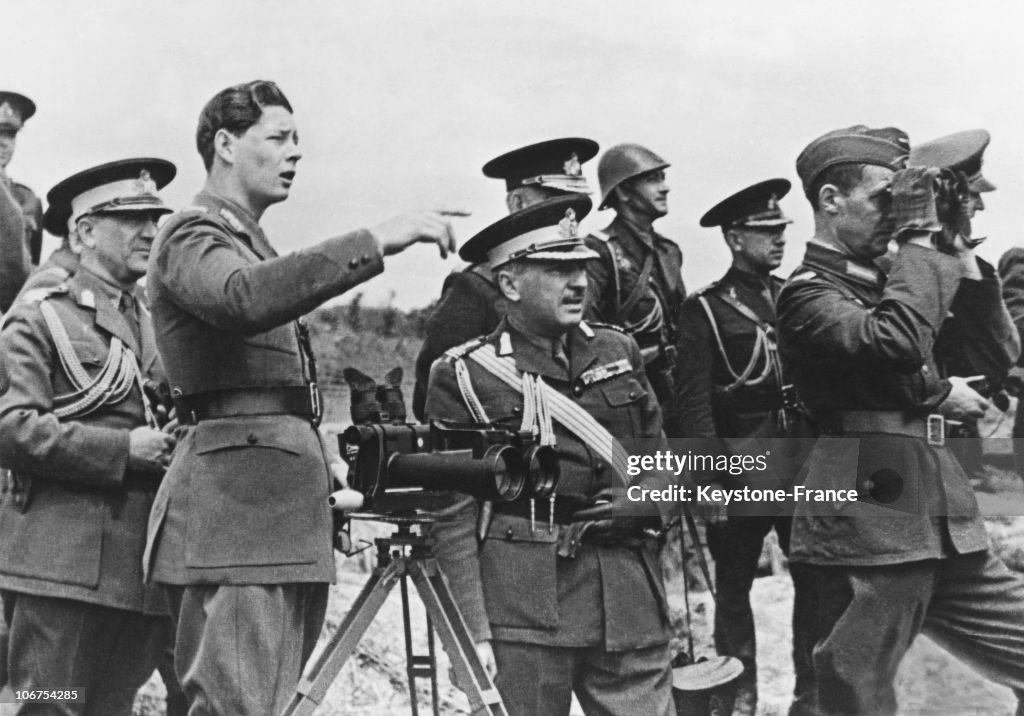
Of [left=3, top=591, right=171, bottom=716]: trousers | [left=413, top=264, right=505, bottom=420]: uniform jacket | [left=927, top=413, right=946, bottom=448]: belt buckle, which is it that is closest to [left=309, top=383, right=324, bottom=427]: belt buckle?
[left=3, top=591, right=171, bottom=716]: trousers

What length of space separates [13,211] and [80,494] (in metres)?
1.42

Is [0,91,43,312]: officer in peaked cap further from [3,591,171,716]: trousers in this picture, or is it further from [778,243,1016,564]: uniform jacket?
[778,243,1016,564]: uniform jacket

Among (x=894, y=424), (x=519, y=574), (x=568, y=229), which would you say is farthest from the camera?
(x=568, y=229)

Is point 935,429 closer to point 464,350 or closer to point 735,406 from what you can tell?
point 735,406

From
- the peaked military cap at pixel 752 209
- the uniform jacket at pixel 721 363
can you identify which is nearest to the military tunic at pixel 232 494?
the uniform jacket at pixel 721 363

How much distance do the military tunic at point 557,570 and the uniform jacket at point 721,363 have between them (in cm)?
100

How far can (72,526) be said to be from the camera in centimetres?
452

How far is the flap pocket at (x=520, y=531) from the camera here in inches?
172

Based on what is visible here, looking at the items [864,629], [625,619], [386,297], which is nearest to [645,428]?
[625,619]

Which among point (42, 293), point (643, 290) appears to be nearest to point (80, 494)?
point (42, 293)

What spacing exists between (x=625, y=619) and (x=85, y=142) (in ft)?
8.87

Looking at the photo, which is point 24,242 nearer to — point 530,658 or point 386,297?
point 386,297

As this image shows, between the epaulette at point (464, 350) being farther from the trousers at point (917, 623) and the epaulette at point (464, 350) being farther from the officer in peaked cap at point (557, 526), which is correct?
the trousers at point (917, 623)

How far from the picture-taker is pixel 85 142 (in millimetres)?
5473
